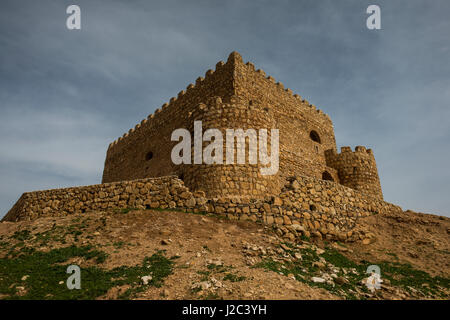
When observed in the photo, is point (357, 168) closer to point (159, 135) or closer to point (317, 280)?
point (159, 135)

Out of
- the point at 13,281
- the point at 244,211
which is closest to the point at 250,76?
the point at 244,211

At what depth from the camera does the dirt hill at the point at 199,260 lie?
4.49 m

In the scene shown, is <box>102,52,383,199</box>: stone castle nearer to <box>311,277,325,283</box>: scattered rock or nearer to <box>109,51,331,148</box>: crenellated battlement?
<box>109,51,331,148</box>: crenellated battlement

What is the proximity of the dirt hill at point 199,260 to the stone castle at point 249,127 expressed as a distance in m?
2.30

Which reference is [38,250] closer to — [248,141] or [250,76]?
[248,141]

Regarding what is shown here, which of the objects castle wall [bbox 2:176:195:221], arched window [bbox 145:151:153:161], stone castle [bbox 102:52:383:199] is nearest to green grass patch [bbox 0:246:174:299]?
castle wall [bbox 2:176:195:221]

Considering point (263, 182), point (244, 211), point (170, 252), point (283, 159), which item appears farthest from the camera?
point (283, 159)

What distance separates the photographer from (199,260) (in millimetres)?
5609

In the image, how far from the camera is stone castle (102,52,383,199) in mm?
9602

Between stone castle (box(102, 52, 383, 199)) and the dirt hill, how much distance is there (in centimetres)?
230

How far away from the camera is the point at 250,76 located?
1422 cm

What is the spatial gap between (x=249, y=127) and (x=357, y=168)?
33.2 feet

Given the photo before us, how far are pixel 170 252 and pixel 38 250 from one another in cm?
329

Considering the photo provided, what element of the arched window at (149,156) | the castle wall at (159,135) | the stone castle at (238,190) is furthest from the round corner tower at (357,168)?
the arched window at (149,156)
